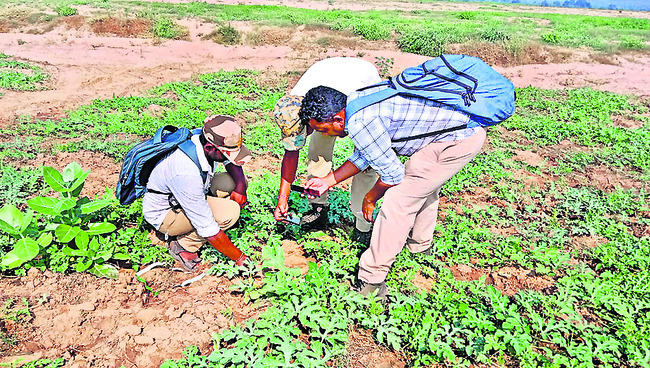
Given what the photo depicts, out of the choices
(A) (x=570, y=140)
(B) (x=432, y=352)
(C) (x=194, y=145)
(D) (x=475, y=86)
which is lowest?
(B) (x=432, y=352)

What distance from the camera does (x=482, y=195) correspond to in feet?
15.1

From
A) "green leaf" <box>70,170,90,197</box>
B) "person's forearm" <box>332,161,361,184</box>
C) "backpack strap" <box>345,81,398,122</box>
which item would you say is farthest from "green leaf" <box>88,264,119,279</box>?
"backpack strap" <box>345,81,398,122</box>

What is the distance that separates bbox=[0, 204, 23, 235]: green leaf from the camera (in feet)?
8.79

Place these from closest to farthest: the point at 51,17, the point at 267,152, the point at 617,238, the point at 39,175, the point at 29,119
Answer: the point at 617,238, the point at 39,175, the point at 267,152, the point at 29,119, the point at 51,17

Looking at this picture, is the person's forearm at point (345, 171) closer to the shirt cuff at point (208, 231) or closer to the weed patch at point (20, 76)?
the shirt cuff at point (208, 231)

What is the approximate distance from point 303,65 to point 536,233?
24.7 feet

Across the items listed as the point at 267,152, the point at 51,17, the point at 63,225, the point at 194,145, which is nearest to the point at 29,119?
the point at 267,152

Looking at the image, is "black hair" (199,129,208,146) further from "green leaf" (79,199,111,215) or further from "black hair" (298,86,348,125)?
"green leaf" (79,199,111,215)

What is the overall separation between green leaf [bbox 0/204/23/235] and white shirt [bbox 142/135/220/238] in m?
0.89

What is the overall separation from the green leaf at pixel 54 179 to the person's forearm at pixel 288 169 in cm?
156

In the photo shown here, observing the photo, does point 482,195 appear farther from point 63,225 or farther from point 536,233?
point 63,225

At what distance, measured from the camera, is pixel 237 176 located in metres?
3.31

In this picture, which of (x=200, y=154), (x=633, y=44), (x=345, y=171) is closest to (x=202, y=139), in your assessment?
(x=200, y=154)

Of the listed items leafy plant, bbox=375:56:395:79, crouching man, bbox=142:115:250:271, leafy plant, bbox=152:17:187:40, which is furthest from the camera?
leafy plant, bbox=152:17:187:40
